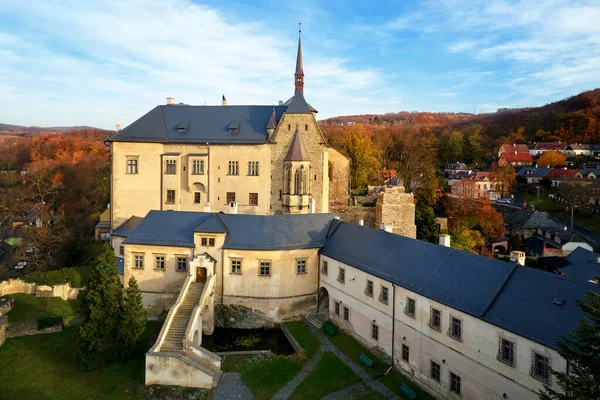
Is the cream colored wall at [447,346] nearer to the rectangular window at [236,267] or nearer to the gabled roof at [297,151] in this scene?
the rectangular window at [236,267]

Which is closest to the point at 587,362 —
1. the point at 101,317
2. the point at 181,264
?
the point at 101,317

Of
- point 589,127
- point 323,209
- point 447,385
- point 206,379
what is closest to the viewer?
point 447,385

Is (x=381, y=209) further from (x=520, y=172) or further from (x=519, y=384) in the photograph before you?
(x=520, y=172)

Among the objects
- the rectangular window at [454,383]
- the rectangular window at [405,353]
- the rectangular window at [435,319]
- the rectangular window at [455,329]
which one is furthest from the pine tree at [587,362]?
the rectangular window at [405,353]

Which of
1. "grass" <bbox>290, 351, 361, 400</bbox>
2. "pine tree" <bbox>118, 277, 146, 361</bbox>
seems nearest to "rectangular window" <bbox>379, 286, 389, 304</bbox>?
"grass" <bbox>290, 351, 361, 400</bbox>

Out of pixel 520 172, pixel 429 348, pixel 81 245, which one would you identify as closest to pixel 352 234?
pixel 429 348

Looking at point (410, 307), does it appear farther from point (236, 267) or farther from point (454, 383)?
point (236, 267)
